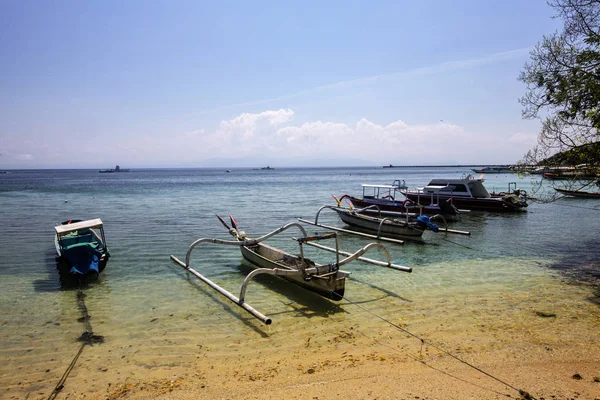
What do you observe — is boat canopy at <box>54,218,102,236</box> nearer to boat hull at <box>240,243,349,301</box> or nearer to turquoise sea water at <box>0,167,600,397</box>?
turquoise sea water at <box>0,167,600,397</box>

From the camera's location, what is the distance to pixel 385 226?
1931 centimetres

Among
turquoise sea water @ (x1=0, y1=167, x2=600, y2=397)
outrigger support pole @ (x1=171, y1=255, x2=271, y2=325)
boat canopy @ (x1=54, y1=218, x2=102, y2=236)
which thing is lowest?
turquoise sea water @ (x1=0, y1=167, x2=600, y2=397)

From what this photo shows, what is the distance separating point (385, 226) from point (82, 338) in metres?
14.8

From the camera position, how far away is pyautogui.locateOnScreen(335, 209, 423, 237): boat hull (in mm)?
18500

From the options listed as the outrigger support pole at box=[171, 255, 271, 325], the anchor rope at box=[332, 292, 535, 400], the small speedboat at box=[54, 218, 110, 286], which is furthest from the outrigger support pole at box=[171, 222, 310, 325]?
the small speedboat at box=[54, 218, 110, 286]

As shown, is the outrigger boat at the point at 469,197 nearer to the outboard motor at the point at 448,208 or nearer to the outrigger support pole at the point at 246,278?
the outboard motor at the point at 448,208

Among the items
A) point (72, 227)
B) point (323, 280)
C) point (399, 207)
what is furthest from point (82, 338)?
A: point (399, 207)

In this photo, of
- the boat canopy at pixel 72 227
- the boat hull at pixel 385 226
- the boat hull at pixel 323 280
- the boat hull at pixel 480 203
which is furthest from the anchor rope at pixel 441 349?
the boat hull at pixel 480 203

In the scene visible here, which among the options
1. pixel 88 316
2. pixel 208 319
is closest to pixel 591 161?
pixel 208 319

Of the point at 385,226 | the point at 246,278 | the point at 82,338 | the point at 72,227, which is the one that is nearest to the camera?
the point at 82,338

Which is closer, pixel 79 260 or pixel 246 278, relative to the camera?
pixel 246 278

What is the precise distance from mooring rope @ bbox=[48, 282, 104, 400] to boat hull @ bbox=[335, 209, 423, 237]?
1318 centimetres

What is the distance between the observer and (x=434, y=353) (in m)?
6.64

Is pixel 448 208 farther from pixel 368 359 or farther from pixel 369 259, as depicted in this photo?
pixel 368 359
